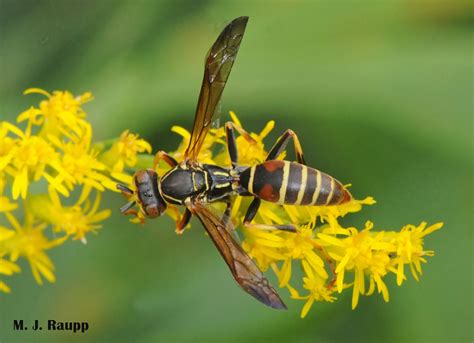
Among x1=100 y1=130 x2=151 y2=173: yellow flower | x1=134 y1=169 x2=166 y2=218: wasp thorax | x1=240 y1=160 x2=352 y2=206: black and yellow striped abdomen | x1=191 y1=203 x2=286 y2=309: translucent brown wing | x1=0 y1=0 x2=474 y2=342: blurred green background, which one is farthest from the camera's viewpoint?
x1=0 y1=0 x2=474 y2=342: blurred green background

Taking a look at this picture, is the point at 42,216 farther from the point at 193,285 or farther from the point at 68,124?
the point at 193,285

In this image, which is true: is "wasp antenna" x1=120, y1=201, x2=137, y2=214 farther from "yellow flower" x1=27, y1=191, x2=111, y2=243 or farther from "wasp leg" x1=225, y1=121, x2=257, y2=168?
"wasp leg" x1=225, y1=121, x2=257, y2=168

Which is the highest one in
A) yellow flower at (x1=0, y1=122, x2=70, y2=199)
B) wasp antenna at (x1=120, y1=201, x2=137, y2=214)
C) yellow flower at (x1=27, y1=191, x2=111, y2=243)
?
yellow flower at (x1=0, y1=122, x2=70, y2=199)

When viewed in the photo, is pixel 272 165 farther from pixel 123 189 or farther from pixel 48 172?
pixel 48 172

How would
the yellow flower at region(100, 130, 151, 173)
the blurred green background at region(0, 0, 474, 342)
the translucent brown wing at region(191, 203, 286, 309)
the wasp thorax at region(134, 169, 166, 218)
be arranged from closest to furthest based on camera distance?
1. the translucent brown wing at region(191, 203, 286, 309)
2. the wasp thorax at region(134, 169, 166, 218)
3. the yellow flower at region(100, 130, 151, 173)
4. the blurred green background at region(0, 0, 474, 342)

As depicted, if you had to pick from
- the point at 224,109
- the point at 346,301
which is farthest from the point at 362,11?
the point at 346,301

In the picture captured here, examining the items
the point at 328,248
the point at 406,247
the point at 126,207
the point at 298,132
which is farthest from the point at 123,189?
the point at 298,132

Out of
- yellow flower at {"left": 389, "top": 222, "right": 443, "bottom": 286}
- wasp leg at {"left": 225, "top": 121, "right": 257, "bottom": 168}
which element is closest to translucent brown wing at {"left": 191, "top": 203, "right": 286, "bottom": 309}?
wasp leg at {"left": 225, "top": 121, "right": 257, "bottom": 168}
